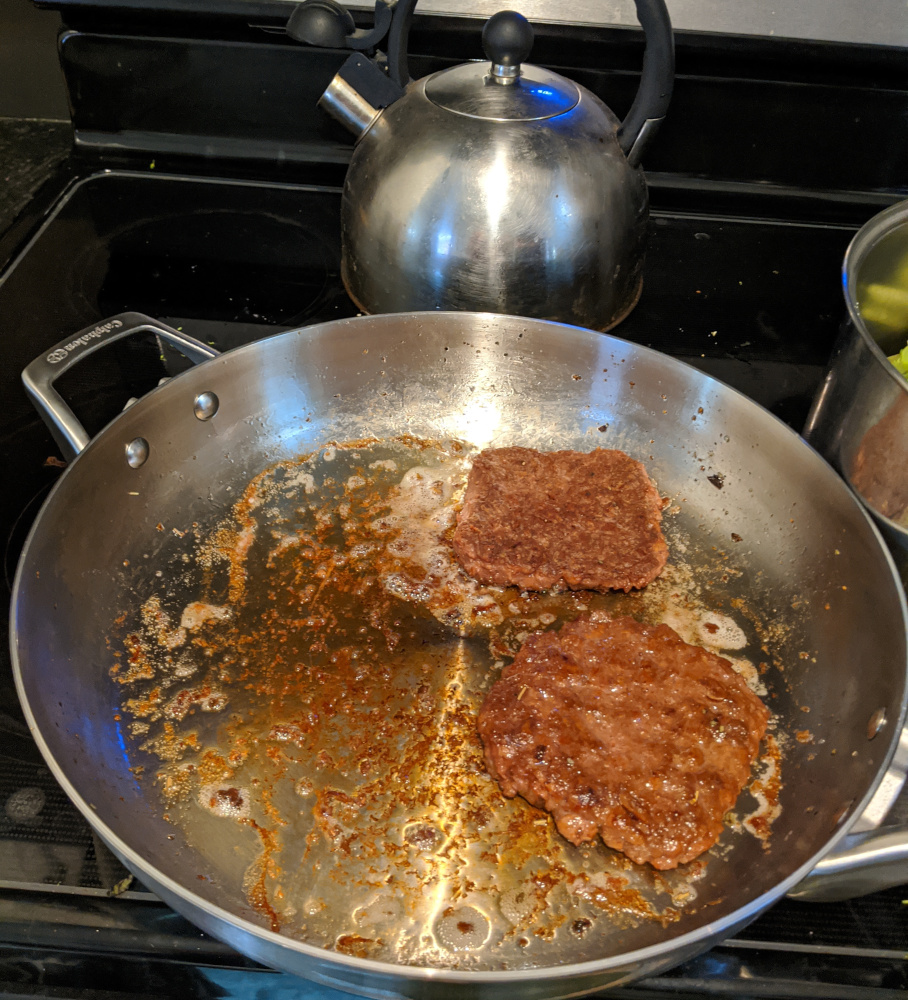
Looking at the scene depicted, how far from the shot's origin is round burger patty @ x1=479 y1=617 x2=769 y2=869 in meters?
0.81

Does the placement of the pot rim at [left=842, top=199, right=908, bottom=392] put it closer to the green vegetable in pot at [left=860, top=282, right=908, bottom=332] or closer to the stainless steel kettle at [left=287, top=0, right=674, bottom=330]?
the green vegetable in pot at [left=860, top=282, right=908, bottom=332]

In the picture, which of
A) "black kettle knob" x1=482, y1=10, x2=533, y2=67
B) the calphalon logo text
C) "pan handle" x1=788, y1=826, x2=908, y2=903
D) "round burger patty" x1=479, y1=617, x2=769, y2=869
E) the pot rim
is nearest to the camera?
"pan handle" x1=788, y1=826, x2=908, y2=903

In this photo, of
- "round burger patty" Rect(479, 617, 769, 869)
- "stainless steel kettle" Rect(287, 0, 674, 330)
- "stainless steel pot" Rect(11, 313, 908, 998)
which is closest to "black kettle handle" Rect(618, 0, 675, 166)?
"stainless steel kettle" Rect(287, 0, 674, 330)

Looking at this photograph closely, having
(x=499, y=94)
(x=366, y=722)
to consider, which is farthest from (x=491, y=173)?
(x=366, y=722)

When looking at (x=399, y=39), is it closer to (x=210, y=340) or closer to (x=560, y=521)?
(x=210, y=340)

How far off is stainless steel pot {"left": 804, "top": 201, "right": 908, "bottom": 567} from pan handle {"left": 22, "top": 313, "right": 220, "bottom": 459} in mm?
856

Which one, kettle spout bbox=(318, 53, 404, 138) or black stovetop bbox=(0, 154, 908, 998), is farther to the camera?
kettle spout bbox=(318, 53, 404, 138)

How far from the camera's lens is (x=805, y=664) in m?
0.97

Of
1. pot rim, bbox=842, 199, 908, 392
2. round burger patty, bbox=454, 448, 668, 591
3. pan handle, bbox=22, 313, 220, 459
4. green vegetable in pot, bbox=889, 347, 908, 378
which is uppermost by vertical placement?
pot rim, bbox=842, 199, 908, 392

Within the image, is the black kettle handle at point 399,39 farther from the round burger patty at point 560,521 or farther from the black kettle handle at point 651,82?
the round burger patty at point 560,521

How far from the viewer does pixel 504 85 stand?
1.21 meters

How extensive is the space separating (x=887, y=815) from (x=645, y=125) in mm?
917

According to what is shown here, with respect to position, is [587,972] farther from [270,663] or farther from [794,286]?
[794,286]

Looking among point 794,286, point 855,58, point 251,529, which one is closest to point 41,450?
point 251,529
